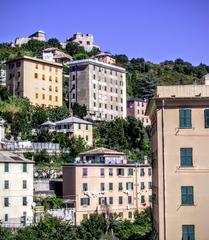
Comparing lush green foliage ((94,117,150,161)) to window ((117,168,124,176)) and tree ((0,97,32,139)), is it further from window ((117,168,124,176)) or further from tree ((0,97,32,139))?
window ((117,168,124,176))

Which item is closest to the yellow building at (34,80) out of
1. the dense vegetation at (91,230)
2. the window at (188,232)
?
the dense vegetation at (91,230)

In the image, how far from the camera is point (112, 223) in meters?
54.3

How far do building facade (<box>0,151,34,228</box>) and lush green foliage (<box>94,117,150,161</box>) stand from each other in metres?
28.1

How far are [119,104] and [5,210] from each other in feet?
193

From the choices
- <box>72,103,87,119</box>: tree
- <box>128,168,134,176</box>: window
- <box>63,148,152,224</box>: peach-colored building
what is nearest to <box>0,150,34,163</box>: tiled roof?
<box>63,148,152,224</box>: peach-colored building

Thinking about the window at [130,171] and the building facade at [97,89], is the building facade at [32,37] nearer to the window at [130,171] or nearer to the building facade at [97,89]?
the building facade at [97,89]

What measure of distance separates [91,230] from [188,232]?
23.1 m

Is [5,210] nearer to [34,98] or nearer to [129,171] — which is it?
[129,171]

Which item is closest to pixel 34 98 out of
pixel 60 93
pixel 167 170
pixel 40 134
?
pixel 60 93

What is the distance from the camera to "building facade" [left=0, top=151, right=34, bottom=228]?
50438 millimetres

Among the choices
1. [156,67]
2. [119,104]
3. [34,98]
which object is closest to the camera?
[34,98]

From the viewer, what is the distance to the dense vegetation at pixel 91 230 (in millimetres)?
45750

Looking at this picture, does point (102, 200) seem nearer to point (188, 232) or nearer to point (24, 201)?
point (24, 201)

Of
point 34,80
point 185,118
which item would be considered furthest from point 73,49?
point 185,118
